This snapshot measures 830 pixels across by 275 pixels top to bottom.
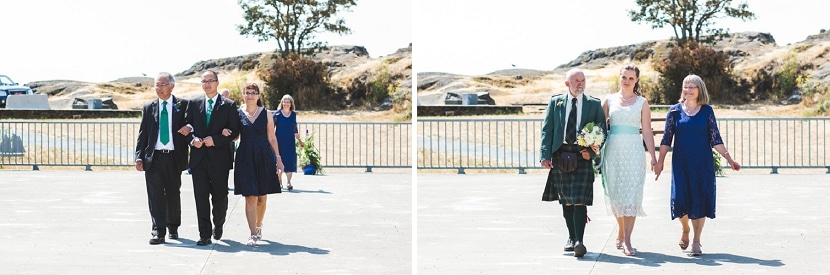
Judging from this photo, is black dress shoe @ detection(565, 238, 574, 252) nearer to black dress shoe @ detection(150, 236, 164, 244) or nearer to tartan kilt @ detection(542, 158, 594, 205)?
tartan kilt @ detection(542, 158, 594, 205)

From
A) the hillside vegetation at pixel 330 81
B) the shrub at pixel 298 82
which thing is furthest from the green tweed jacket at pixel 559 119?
the shrub at pixel 298 82

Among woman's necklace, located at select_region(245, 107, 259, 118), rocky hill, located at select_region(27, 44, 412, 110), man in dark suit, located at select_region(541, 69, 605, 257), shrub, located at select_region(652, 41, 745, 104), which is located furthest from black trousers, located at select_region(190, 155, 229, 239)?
rocky hill, located at select_region(27, 44, 412, 110)

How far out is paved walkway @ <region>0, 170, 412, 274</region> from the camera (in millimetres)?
8859

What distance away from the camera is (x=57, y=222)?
39.7 feet

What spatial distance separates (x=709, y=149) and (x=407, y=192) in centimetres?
780

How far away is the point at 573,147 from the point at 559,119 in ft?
0.78

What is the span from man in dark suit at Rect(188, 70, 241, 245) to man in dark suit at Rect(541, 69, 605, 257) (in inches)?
106

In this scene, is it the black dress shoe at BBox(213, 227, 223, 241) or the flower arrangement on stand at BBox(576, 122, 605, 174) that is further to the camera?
the black dress shoe at BBox(213, 227, 223, 241)

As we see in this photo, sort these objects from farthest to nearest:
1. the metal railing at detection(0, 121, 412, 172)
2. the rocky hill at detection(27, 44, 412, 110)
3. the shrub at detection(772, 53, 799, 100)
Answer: the rocky hill at detection(27, 44, 412, 110) → the shrub at detection(772, 53, 799, 100) → the metal railing at detection(0, 121, 412, 172)

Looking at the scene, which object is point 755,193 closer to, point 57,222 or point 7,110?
point 57,222

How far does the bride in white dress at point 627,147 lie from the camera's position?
9172 millimetres

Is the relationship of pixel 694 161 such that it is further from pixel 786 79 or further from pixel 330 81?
pixel 786 79

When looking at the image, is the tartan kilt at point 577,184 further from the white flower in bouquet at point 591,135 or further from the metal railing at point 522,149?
the metal railing at point 522,149

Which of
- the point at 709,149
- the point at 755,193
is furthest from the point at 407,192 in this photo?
the point at 709,149
